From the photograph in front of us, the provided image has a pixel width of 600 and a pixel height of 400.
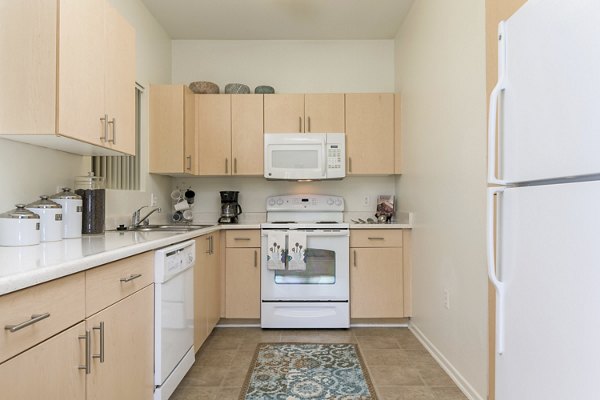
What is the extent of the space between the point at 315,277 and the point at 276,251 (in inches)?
16.2

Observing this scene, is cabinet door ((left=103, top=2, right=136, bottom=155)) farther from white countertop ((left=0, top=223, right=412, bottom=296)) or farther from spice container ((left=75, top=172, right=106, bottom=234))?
white countertop ((left=0, top=223, right=412, bottom=296))

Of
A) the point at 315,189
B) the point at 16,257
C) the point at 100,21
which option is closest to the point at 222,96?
the point at 315,189

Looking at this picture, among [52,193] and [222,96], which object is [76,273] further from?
[222,96]

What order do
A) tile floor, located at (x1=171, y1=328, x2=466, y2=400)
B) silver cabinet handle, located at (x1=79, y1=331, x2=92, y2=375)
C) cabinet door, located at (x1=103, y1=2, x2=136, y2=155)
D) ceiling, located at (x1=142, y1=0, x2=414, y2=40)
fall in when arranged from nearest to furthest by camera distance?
1. silver cabinet handle, located at (x1=79, y1=331, x2=92, y2=375)
2. cabinet door, located at (x1=103, y1=2, x2=136, y2=155)
3. tile floor, located at (x1=171, y1=328, x2=466, y2=400)
4. ceiling, located at (x1=142, y1=0, x2=414, y2=40)

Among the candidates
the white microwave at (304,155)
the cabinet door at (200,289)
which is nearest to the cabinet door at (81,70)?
the cabinet door at (200,289)

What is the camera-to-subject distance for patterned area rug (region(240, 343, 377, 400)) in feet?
6.66

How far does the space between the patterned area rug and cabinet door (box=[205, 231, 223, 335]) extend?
432 millimetres

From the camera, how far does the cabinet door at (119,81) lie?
185 cm

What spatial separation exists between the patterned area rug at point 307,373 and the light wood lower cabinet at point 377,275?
46 centimetres

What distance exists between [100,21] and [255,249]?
1997 mm

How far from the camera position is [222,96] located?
3387mm

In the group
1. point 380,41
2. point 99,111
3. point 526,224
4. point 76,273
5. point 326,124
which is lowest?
point 76,273

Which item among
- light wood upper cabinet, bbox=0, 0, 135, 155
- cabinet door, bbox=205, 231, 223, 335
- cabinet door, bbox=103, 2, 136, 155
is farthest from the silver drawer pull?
cabinet door, bbox=205, 231, 223, 335

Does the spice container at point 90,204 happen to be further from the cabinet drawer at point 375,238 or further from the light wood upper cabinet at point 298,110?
the cabinet drawer at point 375,238
